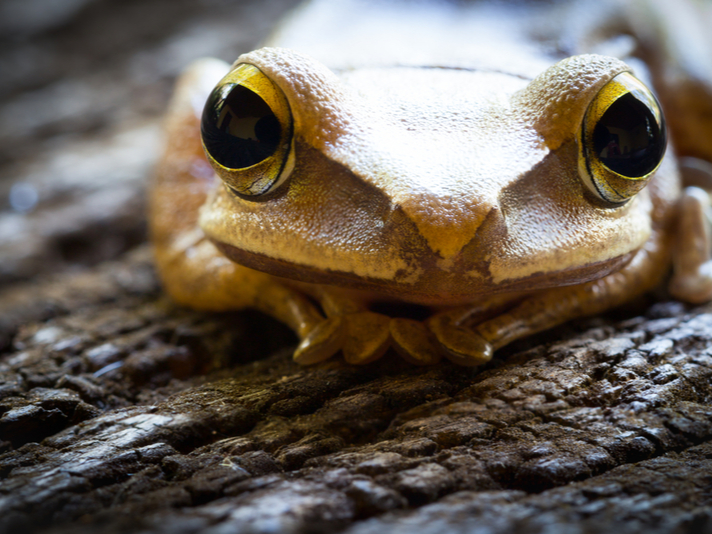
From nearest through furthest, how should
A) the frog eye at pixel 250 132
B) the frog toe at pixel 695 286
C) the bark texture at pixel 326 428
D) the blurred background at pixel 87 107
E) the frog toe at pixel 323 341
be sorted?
the bark texture at pixel 326 428
the frog eye at pixel 250 132
the frog toe at pixel 323 341
the frog toe at pixel 695 286
the blurred background at pixel 87 107

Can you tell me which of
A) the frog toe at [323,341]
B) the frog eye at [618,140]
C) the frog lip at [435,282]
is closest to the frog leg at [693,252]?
the frog lip at [435,282]

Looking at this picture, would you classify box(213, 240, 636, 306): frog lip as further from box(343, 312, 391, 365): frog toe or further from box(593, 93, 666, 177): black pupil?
box(593, 93, 666, 177): black pupil

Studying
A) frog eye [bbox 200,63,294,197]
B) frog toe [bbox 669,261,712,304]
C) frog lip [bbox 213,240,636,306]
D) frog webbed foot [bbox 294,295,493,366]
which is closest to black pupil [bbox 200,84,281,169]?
frog eye [bbox 200,63,294,197]

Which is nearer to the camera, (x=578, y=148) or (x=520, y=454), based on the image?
(x=520, y=454)

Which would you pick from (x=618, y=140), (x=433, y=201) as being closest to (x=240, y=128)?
(x=433, y=201)

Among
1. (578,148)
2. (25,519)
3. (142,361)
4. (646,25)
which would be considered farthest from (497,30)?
(25,519)

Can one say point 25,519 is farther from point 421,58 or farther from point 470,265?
point 421,58

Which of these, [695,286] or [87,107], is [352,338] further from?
[87,107]

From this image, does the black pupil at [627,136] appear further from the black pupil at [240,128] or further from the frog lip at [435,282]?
the black pupil at [240,128]
